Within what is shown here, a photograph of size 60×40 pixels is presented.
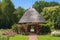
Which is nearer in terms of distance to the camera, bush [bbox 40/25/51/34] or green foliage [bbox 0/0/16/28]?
bush [bbox 40/25/51/34]

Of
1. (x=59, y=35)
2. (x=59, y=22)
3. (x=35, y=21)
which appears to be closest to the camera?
(x=59, y=35)

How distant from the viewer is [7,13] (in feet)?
138

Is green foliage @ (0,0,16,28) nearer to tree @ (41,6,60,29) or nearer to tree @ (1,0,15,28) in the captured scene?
tree @ (1,0,15,28)

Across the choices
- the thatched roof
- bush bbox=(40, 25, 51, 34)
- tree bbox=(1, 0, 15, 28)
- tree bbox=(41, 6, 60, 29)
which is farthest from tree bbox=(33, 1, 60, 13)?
bush bbox=(40, 25, 51, 34)

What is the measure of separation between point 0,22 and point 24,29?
50.4ft

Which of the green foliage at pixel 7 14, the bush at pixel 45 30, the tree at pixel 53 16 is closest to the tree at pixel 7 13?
the green foliage at pixel 7 14

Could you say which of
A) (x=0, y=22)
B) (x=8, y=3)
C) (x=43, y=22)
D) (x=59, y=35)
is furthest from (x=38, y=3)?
(x=59, y=35)

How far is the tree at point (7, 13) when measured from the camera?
134ft

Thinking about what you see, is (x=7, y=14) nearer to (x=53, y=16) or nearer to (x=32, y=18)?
(x=53, y=16)

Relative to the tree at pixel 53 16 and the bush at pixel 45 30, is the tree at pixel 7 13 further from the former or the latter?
the bush at pixel 45 30

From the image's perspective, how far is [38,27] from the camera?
27.0 m

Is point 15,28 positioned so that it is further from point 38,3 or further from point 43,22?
point 38,3

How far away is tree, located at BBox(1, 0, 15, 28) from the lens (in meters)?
40.7

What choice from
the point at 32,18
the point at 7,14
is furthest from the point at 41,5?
the point at 32,18
